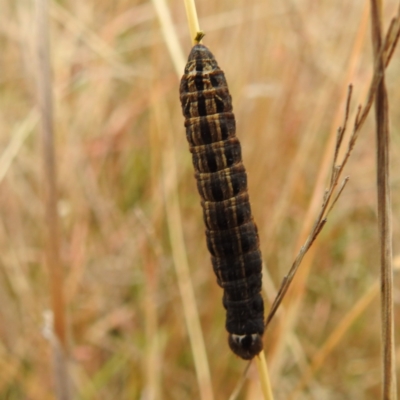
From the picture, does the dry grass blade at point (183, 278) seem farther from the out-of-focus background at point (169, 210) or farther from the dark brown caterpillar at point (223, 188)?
the dark brown caterpillar at point (223, 188)

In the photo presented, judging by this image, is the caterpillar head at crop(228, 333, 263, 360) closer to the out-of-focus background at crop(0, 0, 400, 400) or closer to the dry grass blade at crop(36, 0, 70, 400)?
the dry grass blade at crop(36, 0, 70, 400)

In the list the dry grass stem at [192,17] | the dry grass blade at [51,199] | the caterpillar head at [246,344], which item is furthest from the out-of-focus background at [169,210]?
the dry grass stem at [192,17]

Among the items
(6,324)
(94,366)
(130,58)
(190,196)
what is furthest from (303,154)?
(130,58)

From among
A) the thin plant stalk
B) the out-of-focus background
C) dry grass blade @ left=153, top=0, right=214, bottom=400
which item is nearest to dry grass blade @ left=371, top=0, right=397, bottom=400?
the thin plant stalk

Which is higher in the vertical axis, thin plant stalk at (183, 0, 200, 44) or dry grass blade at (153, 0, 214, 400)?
thin plant stalk at (183, 0, 200, 44)

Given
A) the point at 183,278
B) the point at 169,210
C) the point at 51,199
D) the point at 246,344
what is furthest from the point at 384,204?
the point at 169,210

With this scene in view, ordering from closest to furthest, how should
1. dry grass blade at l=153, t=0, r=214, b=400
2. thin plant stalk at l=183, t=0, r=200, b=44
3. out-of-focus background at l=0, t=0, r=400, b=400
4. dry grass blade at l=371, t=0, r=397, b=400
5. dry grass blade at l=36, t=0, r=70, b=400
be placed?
dry grass blade at l=371, t=0, r=397, b=400
thin plant stalk at l=183, t=0, r=200, b=44
dry grass blade at l=36, t=0, r=70, b=400
dry grass blade at l=153, t=0, r=214, b=400
out-of-focus background at l=0, t=0, r=400, b=400
